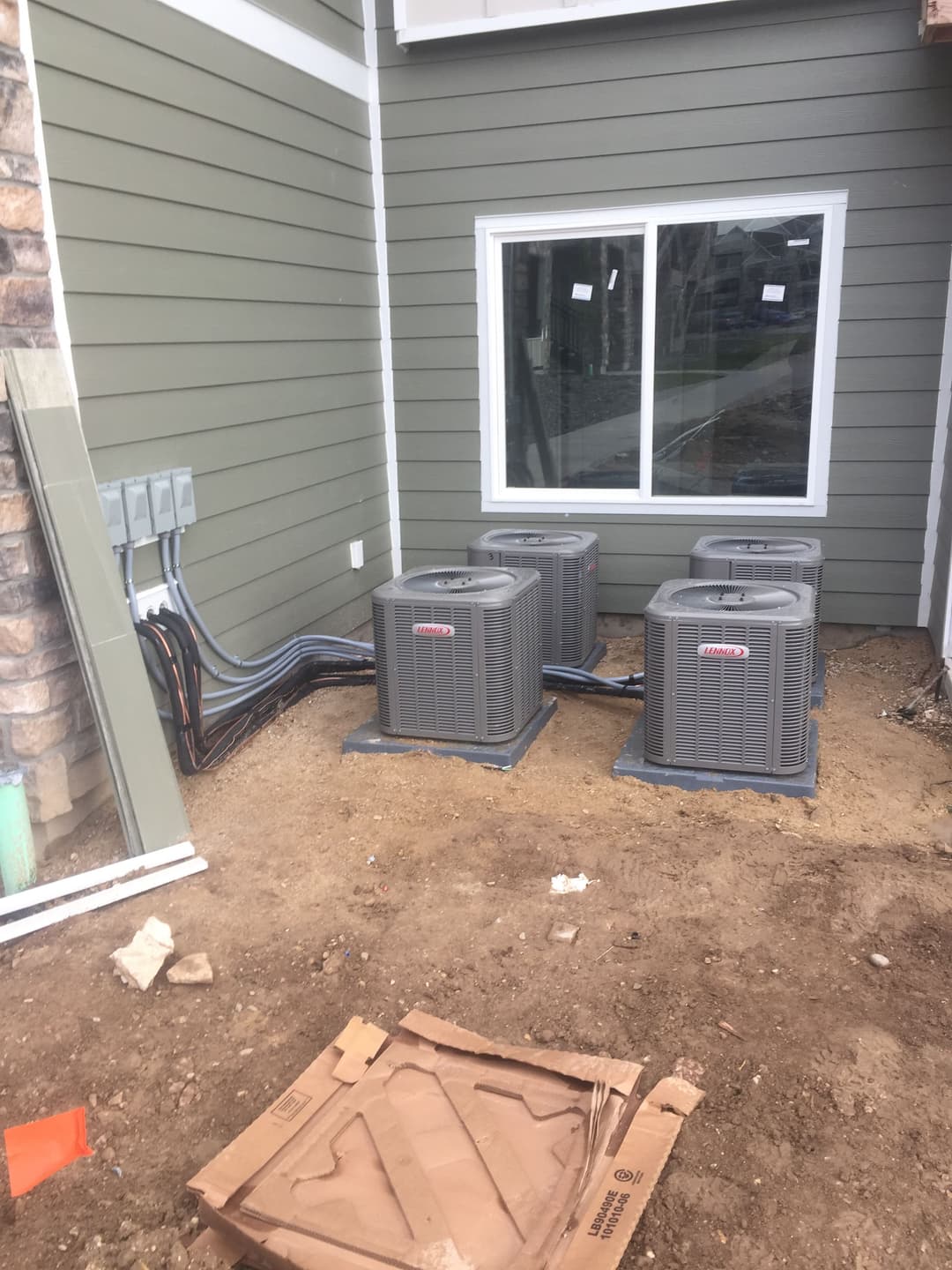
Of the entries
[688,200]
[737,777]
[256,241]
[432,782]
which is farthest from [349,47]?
[737,777]

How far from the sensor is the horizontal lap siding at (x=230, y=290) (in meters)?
3.39

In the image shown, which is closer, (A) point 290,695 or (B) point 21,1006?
(B) point 21,1006

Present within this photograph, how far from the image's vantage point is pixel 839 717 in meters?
4.33

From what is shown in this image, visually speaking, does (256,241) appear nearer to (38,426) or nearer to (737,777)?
(38,426)

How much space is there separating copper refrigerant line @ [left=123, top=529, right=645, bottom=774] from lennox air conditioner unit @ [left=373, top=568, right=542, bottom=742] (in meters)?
0.61

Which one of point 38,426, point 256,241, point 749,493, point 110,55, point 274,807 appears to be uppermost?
point 110,55

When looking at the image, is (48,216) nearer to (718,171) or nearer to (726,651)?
(726,651)

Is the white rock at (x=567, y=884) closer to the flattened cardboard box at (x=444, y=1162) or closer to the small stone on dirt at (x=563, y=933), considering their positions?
the small stone on dirt at (x=563, y=933)

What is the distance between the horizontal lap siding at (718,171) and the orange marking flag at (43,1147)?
161 inches

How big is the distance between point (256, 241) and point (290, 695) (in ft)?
6.64

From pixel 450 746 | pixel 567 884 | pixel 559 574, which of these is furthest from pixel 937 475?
pixel 567 884

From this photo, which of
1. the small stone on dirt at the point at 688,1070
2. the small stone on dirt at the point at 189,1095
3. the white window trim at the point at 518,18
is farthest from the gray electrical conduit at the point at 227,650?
the white window trim at the point at 518,18

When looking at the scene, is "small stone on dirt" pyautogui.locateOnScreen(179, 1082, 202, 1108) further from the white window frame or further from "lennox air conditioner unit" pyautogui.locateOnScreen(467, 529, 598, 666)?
the white window frame

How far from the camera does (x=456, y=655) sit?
3.86 metres
